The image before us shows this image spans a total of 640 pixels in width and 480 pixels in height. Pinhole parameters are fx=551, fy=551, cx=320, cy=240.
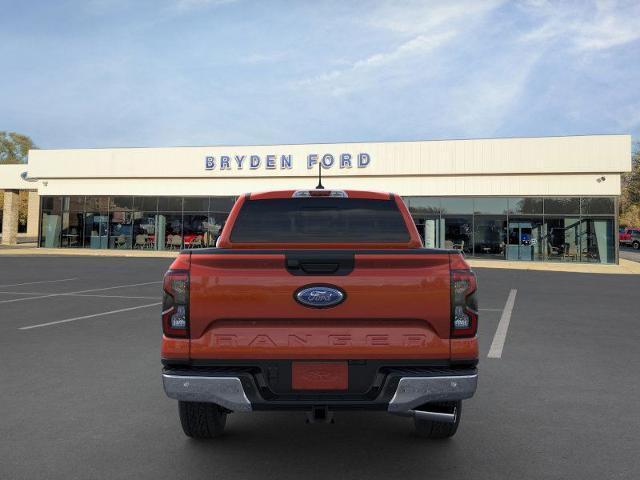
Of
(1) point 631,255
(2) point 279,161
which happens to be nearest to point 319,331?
(2) point 279,161

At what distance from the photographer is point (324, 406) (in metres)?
3.08

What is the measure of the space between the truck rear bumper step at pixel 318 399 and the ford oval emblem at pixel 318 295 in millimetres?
547

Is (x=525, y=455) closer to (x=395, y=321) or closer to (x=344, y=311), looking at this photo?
(x=395, y=321)

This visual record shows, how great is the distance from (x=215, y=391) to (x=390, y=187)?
30302 millimetres

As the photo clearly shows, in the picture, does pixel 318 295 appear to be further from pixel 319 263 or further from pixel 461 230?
pixel 461 230

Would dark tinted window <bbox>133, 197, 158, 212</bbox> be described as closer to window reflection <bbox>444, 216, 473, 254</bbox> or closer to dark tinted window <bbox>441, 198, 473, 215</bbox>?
dark tinted window <bbox>441, 198, 473, 215</bbox>

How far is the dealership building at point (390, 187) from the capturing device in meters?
30.1

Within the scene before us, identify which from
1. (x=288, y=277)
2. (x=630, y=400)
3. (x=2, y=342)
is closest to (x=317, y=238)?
(x=288, y=277)

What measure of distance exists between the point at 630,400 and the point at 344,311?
3362 millimetres

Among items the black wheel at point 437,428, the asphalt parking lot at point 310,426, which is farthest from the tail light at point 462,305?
the asphalt parking lot at point 310,426

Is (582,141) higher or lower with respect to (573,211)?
higher

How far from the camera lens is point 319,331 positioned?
10.3 feet

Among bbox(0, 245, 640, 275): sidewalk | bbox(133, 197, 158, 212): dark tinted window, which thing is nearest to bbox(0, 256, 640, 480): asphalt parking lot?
bbox(0, 245, 640, 275): sidewalk

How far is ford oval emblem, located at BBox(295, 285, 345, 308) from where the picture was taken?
3.13 meters
